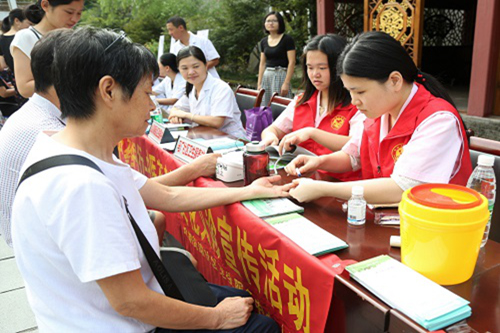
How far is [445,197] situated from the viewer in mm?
837

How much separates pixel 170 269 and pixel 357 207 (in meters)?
0.66

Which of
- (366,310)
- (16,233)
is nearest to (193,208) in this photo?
(16,233)

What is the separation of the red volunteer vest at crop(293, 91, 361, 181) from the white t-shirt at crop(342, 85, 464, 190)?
62 cm

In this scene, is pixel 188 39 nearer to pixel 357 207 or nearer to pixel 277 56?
pixel 277 56

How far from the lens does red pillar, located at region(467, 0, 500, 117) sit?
12.4ft

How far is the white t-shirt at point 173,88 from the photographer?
14.1 ft

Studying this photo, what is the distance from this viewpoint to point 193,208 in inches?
56.2

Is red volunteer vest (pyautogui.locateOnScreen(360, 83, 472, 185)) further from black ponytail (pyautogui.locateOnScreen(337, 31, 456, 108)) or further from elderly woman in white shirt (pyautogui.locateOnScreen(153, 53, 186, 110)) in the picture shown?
elderly woman in white shirt (pyautogui.locateOnScreen(153, 53, 186, 110))

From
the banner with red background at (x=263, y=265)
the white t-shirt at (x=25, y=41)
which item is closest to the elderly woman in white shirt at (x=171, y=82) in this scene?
the white t-shirt at (x=25, y=41)

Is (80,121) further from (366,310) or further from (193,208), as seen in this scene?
(366,310)

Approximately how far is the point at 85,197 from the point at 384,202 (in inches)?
37.2

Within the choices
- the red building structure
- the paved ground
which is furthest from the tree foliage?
the paved ground

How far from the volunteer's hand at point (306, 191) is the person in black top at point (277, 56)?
3.56 metres

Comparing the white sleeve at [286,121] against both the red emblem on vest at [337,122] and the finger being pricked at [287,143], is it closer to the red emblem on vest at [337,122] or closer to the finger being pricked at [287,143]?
the red emblem on vest at [337,122]
